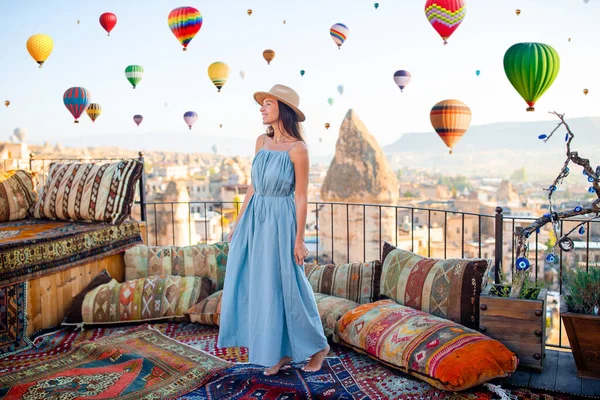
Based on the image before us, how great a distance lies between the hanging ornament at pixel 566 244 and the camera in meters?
3.03

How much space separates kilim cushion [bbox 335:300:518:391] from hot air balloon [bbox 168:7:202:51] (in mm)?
11162

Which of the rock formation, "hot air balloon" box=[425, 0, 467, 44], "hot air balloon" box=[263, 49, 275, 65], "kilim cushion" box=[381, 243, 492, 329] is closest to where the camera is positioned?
"kilim cushion" box=[381, 243, 492, 329]

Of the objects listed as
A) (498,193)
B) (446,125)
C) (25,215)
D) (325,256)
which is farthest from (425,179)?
(25,215)

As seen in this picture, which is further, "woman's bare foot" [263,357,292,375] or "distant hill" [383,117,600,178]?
"distant hill" [383,117,600,178]

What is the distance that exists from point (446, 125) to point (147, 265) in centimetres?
896

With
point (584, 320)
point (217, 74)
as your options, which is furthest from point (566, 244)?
point (217, 74)

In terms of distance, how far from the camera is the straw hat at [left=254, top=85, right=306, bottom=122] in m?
2.94

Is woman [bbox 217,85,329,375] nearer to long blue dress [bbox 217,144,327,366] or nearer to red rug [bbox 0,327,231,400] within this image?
long blue dress [bbox 217,144,327,366]

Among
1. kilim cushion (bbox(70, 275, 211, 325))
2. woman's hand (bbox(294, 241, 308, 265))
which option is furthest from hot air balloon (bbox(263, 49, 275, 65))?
woman's hand (bbox(294, 241, 308, 265))

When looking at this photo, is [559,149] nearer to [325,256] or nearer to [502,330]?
[325,256]

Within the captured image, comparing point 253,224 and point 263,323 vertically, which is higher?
point 253,224

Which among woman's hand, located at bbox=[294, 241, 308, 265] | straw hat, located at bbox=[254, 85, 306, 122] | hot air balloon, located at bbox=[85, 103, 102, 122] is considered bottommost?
woman's hand, located at bbox=[294, 241, 308, 265]

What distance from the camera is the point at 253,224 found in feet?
9.90

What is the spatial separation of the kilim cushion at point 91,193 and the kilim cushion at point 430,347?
229 cm
